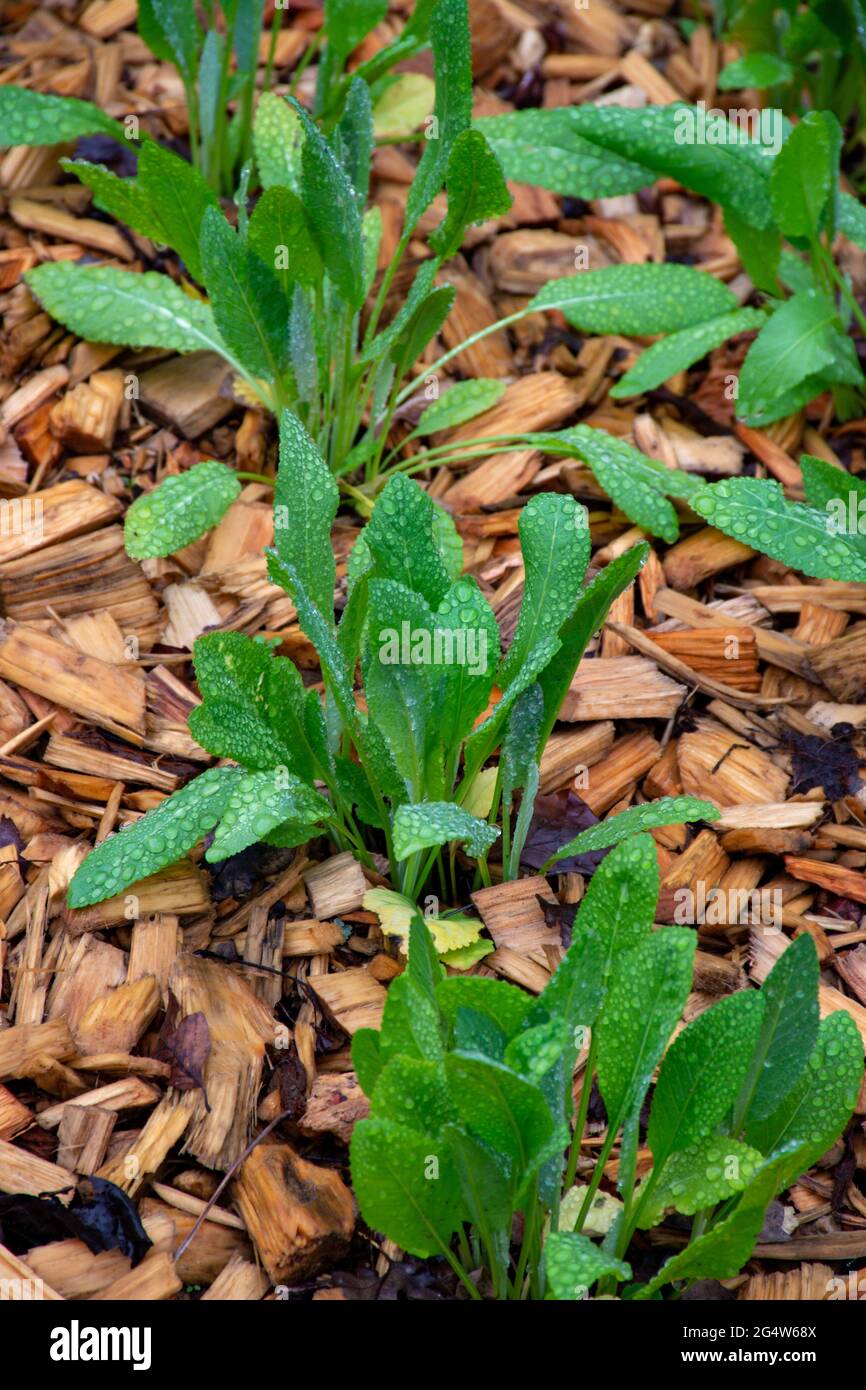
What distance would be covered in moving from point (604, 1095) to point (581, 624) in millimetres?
551

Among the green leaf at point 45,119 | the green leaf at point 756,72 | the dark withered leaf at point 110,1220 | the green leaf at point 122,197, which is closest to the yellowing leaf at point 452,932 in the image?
the dark withered leaf at point 110,1220

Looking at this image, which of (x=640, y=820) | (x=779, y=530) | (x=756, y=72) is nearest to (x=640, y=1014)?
(x=640, y=820)

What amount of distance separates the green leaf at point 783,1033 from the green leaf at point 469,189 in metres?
1.12

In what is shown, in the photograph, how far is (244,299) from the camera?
1931 mm

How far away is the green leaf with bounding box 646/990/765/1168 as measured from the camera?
1.28m

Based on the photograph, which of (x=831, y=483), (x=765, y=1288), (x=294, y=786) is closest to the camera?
(x=765, y=1288)

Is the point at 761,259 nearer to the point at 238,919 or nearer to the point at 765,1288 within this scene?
the point at 238,919

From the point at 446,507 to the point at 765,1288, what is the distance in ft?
4.13

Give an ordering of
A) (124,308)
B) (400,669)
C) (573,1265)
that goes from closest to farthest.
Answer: (573,1265) < (400,669) < (124,308)

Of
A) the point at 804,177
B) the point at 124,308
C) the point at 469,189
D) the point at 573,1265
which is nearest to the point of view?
the point at 573,1265

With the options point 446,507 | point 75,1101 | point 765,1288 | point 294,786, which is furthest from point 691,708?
point 75,1101

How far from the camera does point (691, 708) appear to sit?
6.48ft

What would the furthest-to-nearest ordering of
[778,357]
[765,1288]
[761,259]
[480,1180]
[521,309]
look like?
1. [521,309]
2. [761,259]
3. [778,357]
4. [765,1288]
5. [480,1180]

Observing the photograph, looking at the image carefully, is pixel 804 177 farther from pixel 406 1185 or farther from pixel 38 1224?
pixel 38 1224
